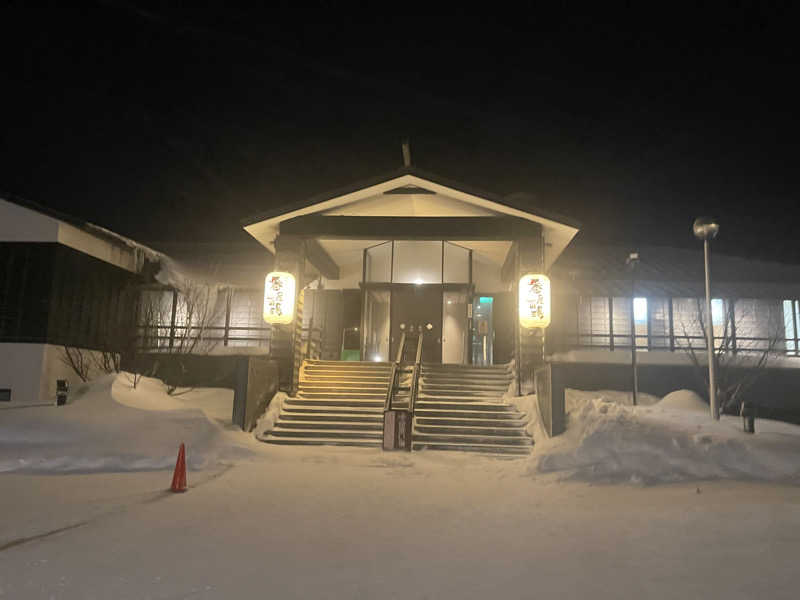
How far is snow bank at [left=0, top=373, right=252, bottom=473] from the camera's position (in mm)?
8898

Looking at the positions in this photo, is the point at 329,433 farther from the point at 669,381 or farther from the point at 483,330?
the point at 669,381

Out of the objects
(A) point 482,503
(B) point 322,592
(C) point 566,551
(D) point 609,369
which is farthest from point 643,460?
(D) point 609,369

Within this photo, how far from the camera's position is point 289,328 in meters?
13.9

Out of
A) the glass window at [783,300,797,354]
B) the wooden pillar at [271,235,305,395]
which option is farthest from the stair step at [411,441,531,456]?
the glass window at [783,300,797,354]

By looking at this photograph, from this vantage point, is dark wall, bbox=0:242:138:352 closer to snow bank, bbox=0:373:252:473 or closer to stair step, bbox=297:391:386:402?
snow bank, bbox=0:373:252:473

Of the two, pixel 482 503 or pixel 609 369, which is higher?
pixel 609 369

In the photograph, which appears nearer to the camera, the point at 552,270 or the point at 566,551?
the point at 566,551

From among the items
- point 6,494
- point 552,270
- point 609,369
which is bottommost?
point 6,494

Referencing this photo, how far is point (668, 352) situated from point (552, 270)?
4.73 metres

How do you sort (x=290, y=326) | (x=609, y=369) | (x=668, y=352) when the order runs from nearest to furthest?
(x=290, y=326) < (x=609, y=369) < (x=668, y=352)

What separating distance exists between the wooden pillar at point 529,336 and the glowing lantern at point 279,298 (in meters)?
5.67

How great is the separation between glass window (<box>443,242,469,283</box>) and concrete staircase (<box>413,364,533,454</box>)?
170 inches

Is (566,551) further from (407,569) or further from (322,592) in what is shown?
(322,592)

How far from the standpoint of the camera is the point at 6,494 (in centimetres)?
676
